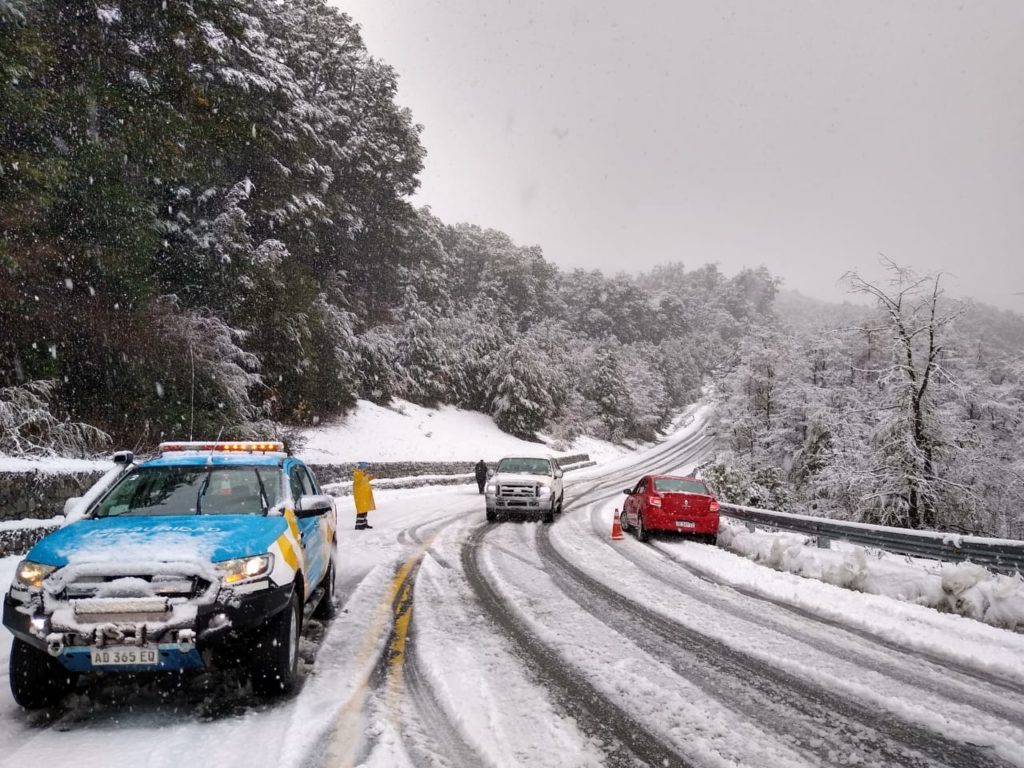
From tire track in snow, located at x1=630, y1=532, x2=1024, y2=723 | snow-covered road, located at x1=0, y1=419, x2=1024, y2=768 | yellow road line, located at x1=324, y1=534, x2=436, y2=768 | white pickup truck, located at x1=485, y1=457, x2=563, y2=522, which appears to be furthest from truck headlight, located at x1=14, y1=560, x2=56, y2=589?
white pickup truck, located at x1=485, y1=457, x2=563, y2=522

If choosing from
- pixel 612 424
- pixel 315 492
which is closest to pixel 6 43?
pixel 315 492

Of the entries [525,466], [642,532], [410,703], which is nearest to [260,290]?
[525,466]

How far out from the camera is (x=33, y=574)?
392cm

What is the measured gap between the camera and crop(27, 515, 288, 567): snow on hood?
12.8 feet

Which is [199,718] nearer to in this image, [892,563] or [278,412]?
[892,563]

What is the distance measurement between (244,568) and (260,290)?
61.8 ft

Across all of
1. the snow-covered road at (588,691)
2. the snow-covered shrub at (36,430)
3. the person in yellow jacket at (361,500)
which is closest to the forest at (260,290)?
the snow-covered shrub at (36,430)

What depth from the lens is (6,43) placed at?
10703 mm

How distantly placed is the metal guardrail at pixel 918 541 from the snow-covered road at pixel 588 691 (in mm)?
1486

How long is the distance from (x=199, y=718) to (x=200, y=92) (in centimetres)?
1770

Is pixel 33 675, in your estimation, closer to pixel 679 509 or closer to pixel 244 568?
pixel 244 568

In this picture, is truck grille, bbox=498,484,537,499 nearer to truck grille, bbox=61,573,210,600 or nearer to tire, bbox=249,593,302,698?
tire, bbox=249,593,302,698

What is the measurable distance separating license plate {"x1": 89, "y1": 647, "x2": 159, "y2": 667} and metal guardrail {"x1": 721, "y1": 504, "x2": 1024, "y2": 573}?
9278mm

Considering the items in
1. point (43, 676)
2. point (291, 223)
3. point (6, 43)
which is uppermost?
point (291, 223)
